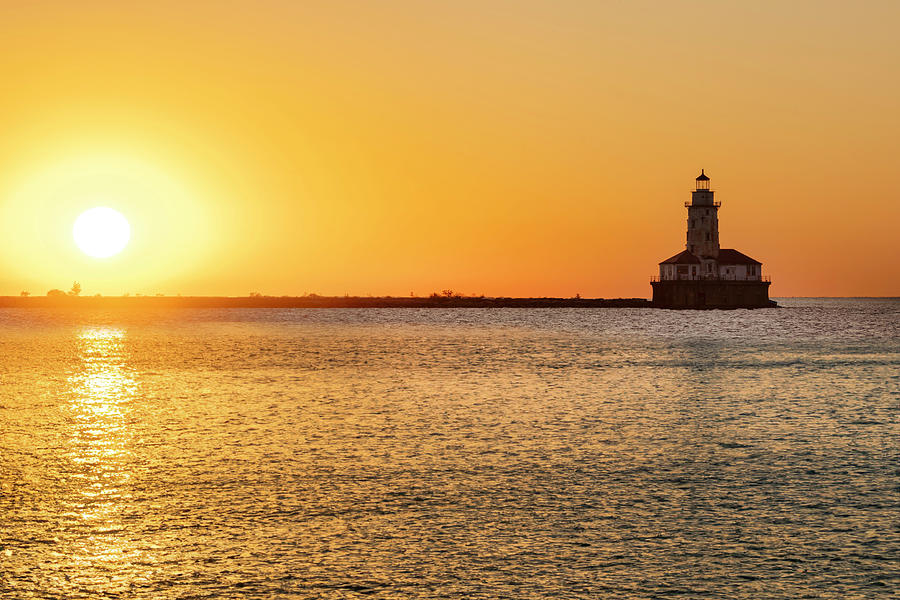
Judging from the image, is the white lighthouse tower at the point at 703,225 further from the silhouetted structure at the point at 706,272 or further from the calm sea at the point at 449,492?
the calm sea at the point at 449,492

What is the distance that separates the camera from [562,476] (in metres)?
16.8

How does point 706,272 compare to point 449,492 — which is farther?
point 706,272

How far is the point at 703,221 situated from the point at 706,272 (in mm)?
9663

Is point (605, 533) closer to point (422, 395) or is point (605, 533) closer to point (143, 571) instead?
point (143, 571)

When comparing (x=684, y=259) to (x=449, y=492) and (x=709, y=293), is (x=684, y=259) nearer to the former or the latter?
(x=709, y=293)

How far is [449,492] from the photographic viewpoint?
15.3m

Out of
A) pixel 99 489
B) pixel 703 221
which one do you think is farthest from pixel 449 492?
pixel 703 221

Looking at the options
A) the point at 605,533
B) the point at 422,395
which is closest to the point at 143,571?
the point at 605,533

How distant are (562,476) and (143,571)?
843cm

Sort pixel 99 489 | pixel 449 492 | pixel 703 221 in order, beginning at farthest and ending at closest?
1. pixel 703 221
2. pixel 99 489
3. pixel 449 492

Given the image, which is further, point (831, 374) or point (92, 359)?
point (92, 359)

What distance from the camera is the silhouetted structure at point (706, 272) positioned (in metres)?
134

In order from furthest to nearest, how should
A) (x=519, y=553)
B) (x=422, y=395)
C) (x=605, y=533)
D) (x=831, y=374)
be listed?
(x=831, y=374) → (x=422, y=395) → (x=605, y=533) → (x=519, y=553)

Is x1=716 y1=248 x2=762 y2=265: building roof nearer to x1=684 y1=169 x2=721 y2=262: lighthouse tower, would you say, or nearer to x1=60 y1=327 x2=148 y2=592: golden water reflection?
x1=684 y1=169 x2=721 y2=262: lighthouse tower
